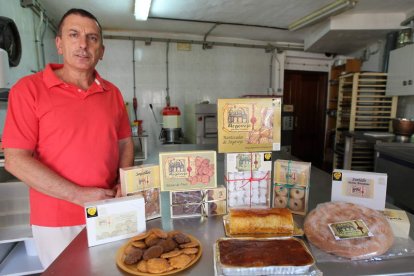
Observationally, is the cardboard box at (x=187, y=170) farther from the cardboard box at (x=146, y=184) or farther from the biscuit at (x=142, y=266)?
the biscuit at (x=142, y=266)

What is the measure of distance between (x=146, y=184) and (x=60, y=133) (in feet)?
1.53

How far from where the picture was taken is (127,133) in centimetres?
142

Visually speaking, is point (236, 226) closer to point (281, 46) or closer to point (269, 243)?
point (269, 243)

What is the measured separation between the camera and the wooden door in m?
5.27

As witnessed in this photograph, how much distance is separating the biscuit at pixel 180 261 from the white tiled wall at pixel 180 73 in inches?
148

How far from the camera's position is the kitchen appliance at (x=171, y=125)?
3.77 meters

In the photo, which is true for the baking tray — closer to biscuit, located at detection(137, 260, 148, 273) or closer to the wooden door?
biscuit, located at detection(137, 260, 148, 273)

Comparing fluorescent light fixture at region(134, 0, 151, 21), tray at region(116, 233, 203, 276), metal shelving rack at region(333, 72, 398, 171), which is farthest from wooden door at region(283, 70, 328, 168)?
tray at region(116, 233, 203, 276)

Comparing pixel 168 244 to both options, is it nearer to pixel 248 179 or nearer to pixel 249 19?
pixel 248 179

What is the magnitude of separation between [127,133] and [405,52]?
375 cm

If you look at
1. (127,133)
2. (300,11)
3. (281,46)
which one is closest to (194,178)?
(127,133)

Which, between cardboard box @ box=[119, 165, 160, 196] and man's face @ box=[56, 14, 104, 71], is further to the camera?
man's face @ box=[56, 14, 104, 71]

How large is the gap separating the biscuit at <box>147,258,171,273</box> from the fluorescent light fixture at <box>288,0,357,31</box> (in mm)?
3370

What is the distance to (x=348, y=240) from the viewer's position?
0.81 meters
